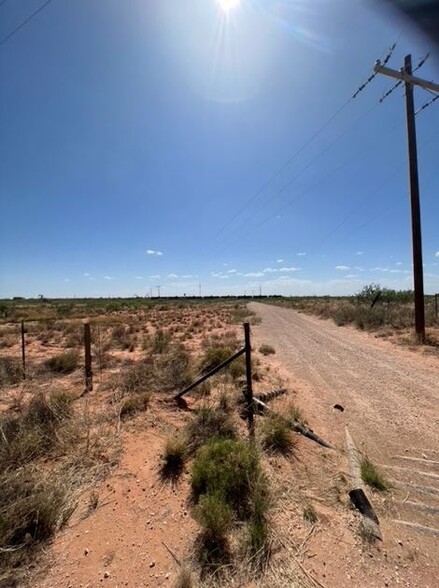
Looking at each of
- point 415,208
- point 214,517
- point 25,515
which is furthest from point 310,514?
point 415,208

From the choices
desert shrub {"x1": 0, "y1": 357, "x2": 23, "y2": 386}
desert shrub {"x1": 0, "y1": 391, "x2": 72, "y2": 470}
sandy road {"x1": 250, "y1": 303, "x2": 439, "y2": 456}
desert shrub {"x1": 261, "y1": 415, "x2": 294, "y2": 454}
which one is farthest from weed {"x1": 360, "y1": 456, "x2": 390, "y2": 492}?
desert shrub {"x1": 0, "y1": 357, "x2": 23, "y2": 386}

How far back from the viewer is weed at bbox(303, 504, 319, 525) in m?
3.58

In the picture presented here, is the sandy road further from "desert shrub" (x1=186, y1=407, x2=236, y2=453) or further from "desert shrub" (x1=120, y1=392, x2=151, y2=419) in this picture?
"desert shrub" (x1=120, y1=392, x2=151, y2=419)

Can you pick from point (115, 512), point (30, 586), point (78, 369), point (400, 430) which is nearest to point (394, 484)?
point (400, 430)

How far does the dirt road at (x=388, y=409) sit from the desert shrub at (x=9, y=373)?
296 inches

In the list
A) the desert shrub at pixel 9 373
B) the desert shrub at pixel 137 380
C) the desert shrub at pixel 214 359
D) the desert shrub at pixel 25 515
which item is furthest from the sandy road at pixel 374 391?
the desert shrub at pixel 9 373

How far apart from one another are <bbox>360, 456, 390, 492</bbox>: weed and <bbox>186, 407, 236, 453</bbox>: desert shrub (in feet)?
6.19

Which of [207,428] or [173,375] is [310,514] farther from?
[173,375]

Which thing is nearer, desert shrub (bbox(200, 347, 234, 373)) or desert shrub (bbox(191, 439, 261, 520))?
desert shrub (bbox(191, 439, 261, 520))

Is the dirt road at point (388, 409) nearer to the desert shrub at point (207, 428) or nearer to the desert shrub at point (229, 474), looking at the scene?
the desert shrub at point (229, 474)

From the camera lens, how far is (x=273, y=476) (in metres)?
4.39

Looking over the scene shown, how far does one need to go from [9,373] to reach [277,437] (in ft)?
26.3

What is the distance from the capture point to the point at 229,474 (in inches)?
158

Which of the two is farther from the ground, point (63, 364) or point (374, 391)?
point (63, 364)
